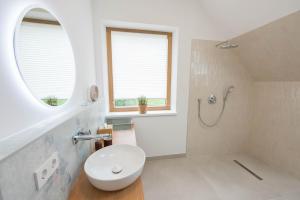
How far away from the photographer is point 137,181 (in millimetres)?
771

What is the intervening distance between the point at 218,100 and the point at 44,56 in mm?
2248

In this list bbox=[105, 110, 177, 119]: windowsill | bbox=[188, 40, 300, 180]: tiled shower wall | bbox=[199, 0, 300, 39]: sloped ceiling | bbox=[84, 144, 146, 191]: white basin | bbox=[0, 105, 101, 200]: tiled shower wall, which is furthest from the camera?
bbox=[105, 110, 177, 119]: windowsill

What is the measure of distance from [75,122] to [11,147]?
18.2 inches

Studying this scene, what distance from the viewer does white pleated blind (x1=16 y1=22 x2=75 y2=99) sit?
0.52 meters

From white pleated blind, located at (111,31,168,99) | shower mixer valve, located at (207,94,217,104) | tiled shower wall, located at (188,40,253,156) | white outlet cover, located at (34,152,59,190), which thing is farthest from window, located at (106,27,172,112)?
white outlet cover, located at (34,152,59,190)

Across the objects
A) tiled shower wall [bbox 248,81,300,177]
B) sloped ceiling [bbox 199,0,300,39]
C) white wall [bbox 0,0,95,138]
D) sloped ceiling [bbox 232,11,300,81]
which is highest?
sloped ceiling [bbox 199,0,300,39]

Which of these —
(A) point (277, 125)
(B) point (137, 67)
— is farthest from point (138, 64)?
(A) point (277, 125)

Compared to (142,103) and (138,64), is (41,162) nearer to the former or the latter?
(142,103)

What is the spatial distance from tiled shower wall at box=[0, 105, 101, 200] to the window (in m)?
1.14

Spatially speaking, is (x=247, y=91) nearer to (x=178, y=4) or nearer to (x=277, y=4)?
(x=277, y=4)

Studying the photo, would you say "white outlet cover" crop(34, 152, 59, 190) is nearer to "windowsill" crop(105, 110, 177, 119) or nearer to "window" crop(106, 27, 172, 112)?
"windowsill" crop(105, 110, 177, 119)

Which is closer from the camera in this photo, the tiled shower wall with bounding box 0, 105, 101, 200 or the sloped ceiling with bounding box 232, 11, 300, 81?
the tiled shower wall with bounding box 0, 105, 101, 200

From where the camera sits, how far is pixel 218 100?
2100 mm

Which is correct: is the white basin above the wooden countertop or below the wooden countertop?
above
